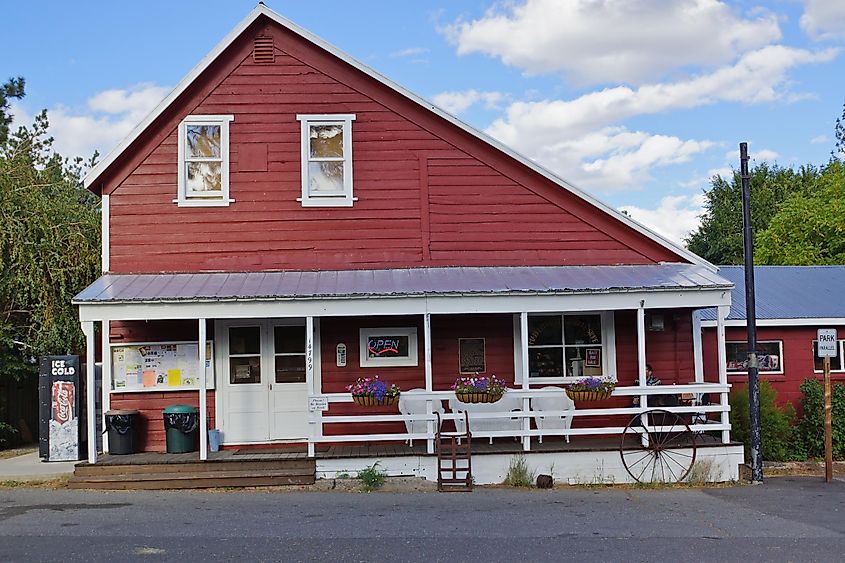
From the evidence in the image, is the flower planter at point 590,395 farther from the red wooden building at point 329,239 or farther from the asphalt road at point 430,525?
the asphalt road at point 430,525

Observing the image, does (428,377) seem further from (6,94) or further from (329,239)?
(6,94)

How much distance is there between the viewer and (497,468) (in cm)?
1387

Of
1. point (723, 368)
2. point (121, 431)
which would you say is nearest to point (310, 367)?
point (121, 431)

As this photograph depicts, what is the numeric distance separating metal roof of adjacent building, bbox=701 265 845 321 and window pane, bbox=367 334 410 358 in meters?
5.49

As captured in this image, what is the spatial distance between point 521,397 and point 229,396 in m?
4.80

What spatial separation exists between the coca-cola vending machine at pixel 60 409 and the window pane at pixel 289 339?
3507mm

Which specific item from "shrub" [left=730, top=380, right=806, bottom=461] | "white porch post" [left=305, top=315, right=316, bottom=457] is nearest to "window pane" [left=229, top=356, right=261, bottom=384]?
"white porch post" [left=305, top=315, right=316, bottom=457]

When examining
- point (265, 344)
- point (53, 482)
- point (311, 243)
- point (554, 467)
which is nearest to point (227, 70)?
point (311, 243)

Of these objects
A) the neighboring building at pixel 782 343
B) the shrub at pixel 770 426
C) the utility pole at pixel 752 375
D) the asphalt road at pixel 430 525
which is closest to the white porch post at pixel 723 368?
the utility pole at pixel 752 375

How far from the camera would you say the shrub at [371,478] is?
13352mm

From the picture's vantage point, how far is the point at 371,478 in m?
13.4

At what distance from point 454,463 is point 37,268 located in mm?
9382

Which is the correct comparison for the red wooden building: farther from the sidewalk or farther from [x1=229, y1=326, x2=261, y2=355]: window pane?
the sidewalk

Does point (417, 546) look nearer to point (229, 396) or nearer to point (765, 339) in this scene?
point (229, 396)
